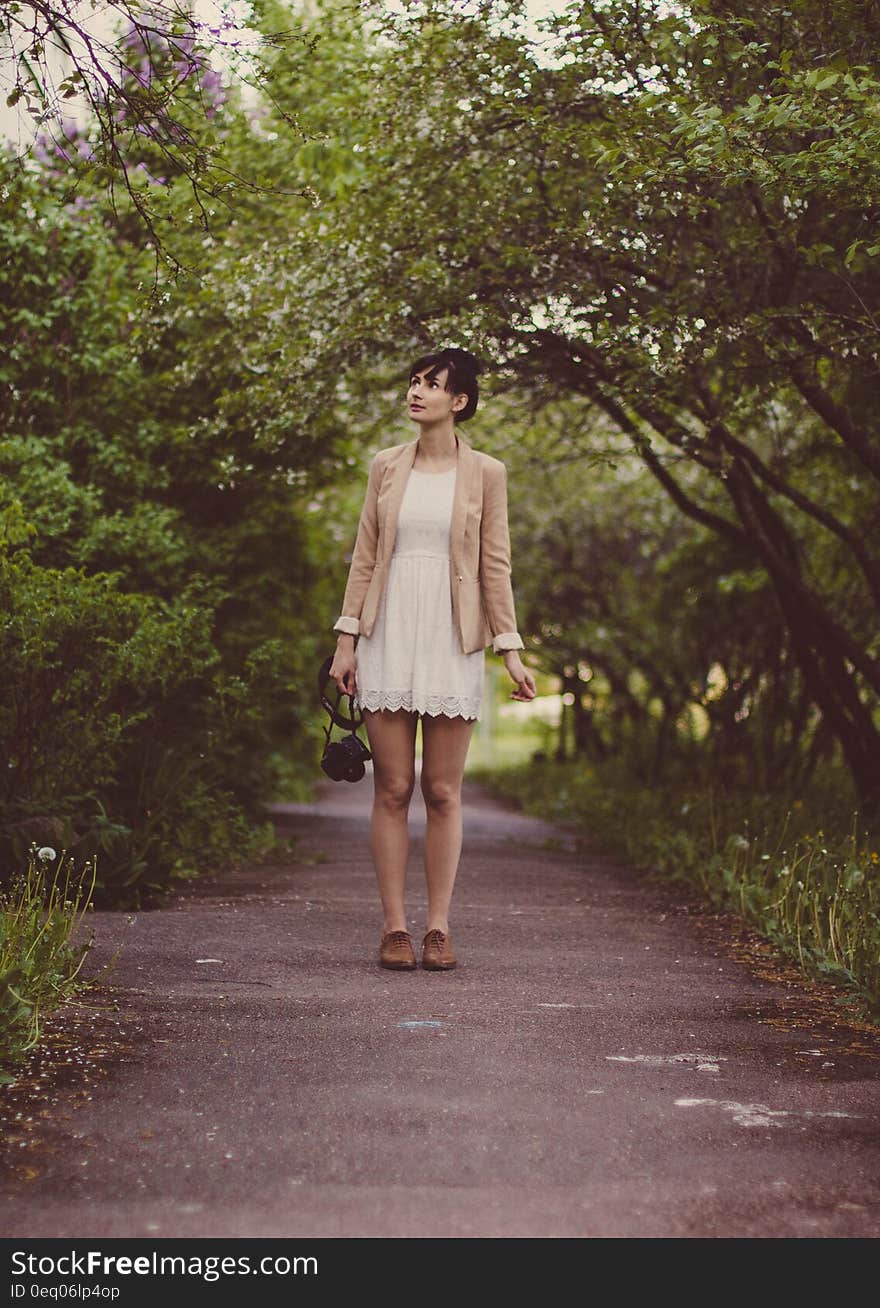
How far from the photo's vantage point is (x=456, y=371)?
547 cm

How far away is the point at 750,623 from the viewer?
526 inches

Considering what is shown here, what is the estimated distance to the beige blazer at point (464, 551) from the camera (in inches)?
211

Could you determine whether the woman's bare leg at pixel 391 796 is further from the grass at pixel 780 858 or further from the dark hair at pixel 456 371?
the grass at pixel 780 858

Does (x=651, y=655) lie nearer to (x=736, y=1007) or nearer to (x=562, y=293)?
(x=562, y=293)

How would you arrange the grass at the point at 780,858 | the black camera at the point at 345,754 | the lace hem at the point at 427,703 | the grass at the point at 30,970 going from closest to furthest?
the grass at the point at 30,970 < the lace hem at the point at 427,703 < the black camera at the point at 345,754 < the grass at the point at 780,858

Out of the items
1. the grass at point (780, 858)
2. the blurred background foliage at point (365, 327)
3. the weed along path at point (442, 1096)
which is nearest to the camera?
the weed along path at point (442, 1096)

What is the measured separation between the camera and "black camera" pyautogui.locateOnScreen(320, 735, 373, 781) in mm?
5547

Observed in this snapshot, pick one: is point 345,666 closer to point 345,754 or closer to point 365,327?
point 345,754

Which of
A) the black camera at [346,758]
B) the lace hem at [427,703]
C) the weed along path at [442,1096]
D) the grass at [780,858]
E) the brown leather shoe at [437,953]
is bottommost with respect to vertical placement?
the weed along path at [442,1096]

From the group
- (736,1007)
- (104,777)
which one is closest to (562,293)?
(104,777)

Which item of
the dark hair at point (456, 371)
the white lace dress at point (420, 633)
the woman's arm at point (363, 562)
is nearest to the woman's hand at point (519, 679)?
the white lace dress at point (420, 633)

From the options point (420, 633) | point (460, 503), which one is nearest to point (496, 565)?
point (460, 503)

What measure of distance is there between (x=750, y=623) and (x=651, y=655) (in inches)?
170

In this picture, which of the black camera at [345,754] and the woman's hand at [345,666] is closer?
the woman's hand at [345,666]
